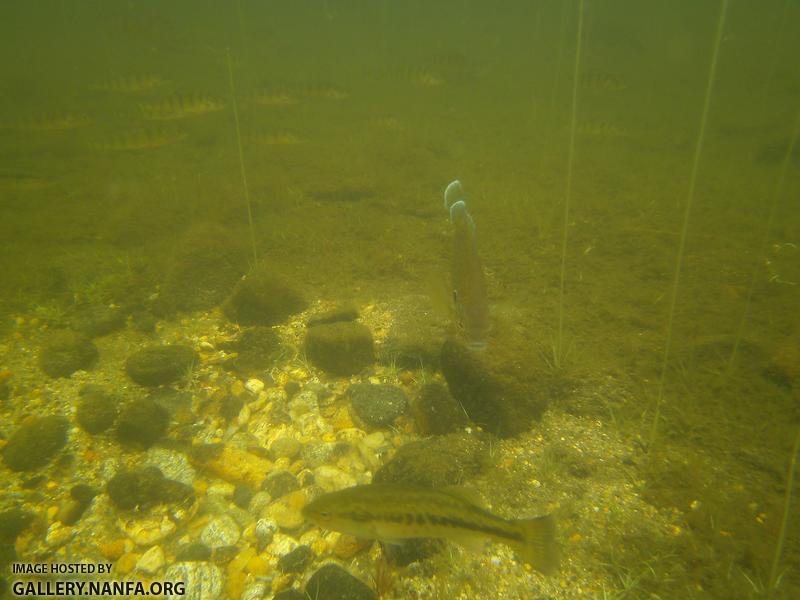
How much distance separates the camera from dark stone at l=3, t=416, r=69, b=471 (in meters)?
3.69

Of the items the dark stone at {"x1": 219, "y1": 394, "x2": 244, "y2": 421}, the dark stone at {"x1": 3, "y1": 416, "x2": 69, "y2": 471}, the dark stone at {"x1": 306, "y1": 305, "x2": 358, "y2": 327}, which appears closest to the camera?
the dark stone at {"x1": 3, "y1": 416, "x2": 69, "y2": 471}

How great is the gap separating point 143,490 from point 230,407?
1.07 m

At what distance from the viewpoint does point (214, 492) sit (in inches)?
144

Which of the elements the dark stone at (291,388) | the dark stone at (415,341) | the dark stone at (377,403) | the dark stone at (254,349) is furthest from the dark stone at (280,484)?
the dark stone at (415,341)

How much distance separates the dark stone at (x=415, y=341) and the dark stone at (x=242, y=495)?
1995 millimetres

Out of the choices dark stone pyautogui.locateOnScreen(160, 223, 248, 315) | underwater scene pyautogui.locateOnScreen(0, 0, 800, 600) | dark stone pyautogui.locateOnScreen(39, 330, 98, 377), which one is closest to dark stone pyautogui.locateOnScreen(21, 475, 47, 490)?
underwater scene pyautogui.locateOnScreen(0, 0, 800, 600)

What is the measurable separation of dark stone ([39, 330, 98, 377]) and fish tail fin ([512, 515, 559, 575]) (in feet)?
16.4

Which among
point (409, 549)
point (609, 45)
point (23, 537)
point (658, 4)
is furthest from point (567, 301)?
point (658, 4)

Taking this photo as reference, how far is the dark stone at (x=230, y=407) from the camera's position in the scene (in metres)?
4.33

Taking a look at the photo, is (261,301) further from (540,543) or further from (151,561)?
(540,543)

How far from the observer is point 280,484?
3598 millimetres

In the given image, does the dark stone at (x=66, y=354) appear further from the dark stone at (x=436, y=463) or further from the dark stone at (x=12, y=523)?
the dark stone at (x=436, y=463)

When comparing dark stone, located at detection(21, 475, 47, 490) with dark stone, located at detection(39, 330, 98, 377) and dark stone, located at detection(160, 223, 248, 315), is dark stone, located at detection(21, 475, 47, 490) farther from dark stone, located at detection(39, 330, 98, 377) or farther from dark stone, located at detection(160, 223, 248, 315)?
dark stone, located at detection(160, 223, 248, 315)

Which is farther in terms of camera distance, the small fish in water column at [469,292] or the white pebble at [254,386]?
the white pebble at [254,386]
